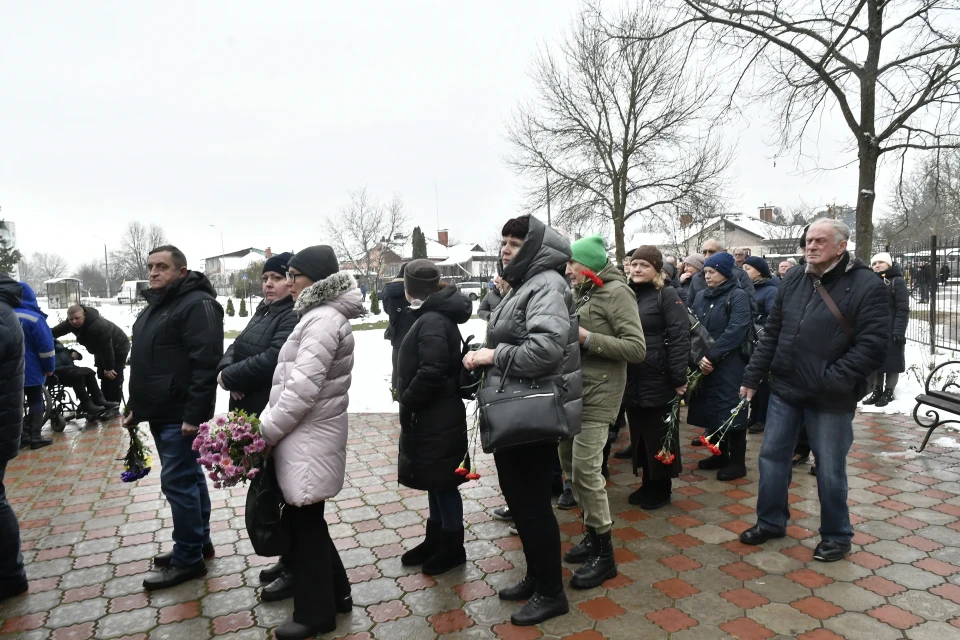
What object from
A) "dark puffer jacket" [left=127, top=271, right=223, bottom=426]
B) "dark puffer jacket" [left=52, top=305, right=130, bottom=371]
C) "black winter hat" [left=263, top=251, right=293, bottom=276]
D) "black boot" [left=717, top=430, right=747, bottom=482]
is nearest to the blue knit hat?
"black boot" [left=717, top=430, right=747, bottom=482]

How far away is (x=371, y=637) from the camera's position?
9.98 ft

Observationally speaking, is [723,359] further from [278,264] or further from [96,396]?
[96,396]

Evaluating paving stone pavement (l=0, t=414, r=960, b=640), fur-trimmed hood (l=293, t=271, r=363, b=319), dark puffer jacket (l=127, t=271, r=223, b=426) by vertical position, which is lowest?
paving stone pavement (l=0, t=414, r=960, b=640)

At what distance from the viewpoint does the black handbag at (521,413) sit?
278cm

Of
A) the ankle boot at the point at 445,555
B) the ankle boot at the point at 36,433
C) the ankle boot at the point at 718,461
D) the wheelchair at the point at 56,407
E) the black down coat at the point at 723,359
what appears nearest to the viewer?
the ankle boot at the point at 445,555

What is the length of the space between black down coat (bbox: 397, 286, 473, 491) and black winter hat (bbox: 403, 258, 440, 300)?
0.16 metres

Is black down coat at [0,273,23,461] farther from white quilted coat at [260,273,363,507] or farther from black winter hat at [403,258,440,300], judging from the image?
black winter hat at [403,258,440,300]

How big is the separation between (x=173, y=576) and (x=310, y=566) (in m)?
1.16

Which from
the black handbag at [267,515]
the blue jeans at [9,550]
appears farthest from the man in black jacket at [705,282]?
the blue jeans at [9,550]

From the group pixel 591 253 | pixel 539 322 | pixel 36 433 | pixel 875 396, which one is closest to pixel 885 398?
pixel 875 396

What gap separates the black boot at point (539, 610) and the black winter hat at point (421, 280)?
5.65 feet

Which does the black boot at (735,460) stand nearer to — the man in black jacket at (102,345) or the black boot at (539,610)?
the black boot at (539,610)

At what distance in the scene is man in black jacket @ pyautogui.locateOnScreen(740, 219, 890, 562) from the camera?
3.41 metres

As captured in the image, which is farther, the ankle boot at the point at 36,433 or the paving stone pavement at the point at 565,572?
the ankle boot at the point at 36,433
